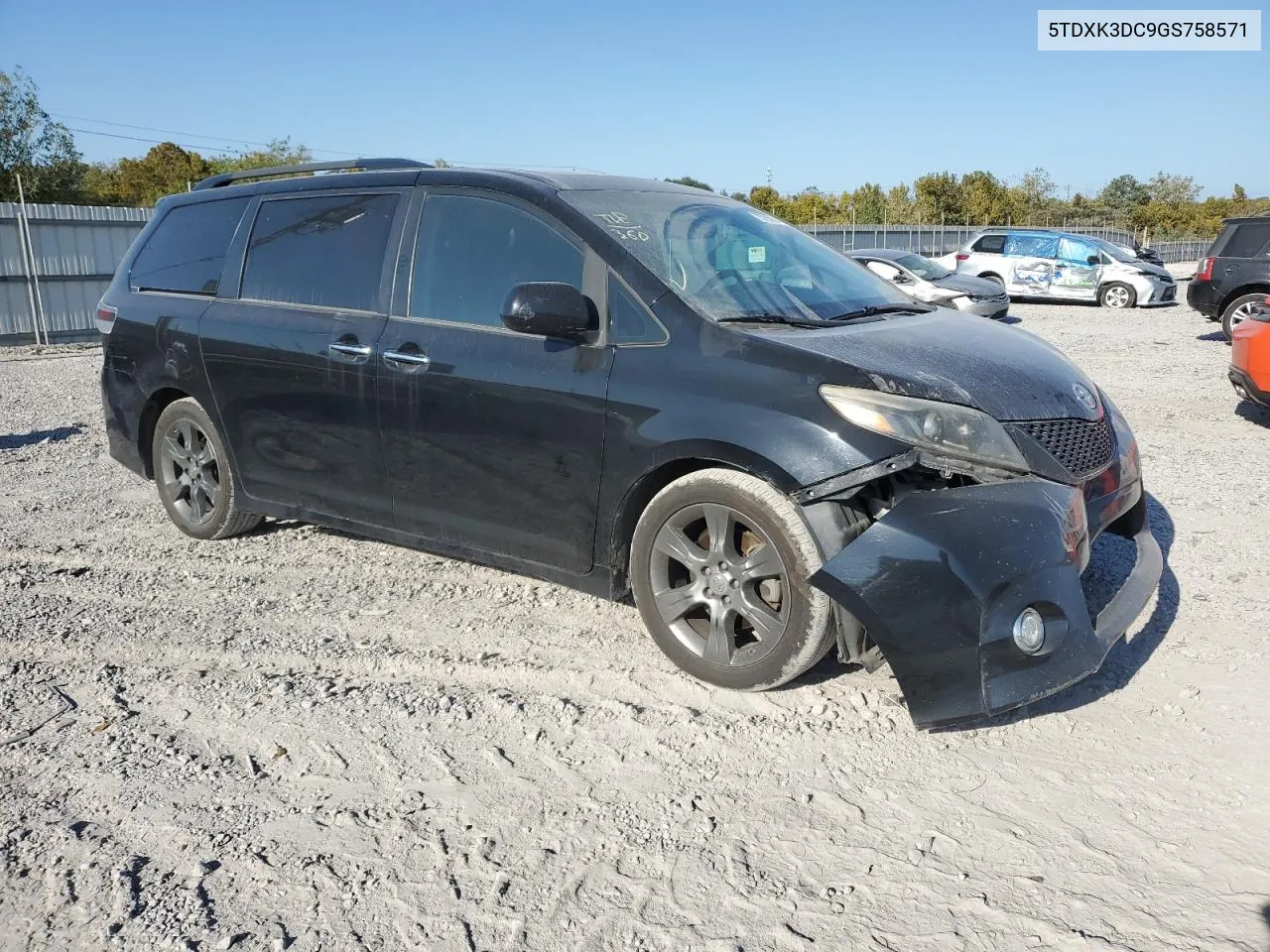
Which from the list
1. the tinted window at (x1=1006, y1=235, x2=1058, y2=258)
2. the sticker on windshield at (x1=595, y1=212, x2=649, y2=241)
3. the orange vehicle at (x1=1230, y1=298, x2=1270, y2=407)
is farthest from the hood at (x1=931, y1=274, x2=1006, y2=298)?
the sticker on windshield at (x1=595, y1=212, x2=649, y2=241)

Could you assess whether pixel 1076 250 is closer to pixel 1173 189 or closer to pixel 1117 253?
pixel 1117 253

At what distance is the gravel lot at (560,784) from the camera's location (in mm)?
2527

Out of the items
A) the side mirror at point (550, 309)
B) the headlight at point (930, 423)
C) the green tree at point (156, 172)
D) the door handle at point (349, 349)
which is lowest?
the headlight at point (930, 423)

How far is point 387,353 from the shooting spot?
444 centimetres

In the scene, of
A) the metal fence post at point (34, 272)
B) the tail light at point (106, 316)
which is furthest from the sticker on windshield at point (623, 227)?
the metal fence post at point (34, 272)

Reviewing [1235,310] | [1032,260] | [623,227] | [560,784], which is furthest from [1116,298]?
[560,784]

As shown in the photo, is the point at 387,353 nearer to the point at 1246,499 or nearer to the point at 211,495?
the point at 211,495

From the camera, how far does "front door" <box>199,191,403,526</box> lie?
15.1 ft

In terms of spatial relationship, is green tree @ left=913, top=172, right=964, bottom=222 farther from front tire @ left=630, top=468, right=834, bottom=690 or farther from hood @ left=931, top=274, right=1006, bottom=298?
front tire @ left=630, top=468, right=834, bottom=690

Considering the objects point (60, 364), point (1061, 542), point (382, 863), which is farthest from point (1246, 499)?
point (60, 364)

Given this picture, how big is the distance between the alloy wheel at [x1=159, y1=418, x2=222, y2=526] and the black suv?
44.8ft

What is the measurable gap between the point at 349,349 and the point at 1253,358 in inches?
269

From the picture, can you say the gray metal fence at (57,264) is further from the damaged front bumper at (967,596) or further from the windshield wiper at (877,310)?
the damaged front bumper at (967,596)

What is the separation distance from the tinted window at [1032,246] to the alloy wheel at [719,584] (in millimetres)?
21402
